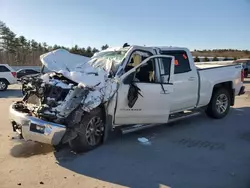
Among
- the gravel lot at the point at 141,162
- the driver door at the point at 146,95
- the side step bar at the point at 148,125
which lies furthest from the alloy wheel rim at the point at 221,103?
the driver door at the point at 146,95

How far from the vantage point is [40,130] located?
5.52 meters

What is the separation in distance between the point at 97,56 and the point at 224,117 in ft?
14.0

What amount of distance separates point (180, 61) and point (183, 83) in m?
0.64

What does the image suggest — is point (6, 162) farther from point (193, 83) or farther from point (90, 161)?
point (193, 83)

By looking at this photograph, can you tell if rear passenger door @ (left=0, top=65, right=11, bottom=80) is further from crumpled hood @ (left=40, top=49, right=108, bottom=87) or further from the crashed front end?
the crashed front end

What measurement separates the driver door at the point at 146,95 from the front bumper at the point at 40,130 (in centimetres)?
138

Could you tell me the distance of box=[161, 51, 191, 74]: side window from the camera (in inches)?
314

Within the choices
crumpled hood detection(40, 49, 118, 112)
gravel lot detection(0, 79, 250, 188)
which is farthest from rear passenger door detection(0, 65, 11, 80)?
crumpled hood detection(40, 49, 118, 112)

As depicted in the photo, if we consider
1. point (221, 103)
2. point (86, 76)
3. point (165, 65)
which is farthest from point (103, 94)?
point (221, 103)

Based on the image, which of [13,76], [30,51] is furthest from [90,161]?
[30,51]

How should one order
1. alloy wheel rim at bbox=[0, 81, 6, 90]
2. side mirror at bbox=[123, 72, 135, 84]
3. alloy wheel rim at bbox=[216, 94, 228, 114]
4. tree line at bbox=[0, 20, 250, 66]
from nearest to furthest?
side mirror at bbox=[123, 72, 135, 84]
alloy wheel rim at bbox=[216, 94, 228, 114]
alloy wheel rim at bbox=[0, 81, 6, 90]
tree line at bbox=[0, 20, 250, 66]

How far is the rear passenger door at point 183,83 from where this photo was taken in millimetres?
7746

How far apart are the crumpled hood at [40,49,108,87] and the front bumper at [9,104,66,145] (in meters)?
0.93

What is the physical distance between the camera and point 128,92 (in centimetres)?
643
